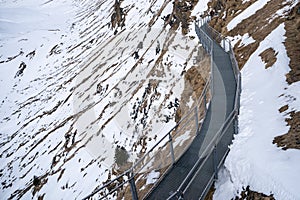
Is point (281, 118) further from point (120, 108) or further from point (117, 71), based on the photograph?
point (117, 71)

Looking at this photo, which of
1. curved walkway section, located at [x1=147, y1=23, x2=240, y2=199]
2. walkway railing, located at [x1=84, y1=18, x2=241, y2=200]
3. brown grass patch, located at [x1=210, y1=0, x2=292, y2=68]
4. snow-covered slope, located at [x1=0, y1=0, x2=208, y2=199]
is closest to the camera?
walkway railing, located at [x1=84, y1=18, x2=241, y2=200]

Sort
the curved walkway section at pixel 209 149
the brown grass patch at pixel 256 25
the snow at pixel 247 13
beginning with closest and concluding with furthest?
the curved walkway section at pixel 209 149, the brown grass patch at pixel 256 25, the snow at pixel 247 13

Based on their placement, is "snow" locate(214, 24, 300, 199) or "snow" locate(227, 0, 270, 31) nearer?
"snow" locate(214, 24, 300, 199)

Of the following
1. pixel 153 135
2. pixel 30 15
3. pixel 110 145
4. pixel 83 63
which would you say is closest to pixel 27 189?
pixel 110 145

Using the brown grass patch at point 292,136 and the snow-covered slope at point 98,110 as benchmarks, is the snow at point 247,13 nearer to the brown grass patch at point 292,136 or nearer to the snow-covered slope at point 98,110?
the snow-covered slope at point 98,110

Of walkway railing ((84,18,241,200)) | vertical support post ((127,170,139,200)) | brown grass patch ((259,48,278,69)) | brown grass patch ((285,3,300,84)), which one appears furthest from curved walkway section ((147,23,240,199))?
brown grass patch ((285,3,300,84))

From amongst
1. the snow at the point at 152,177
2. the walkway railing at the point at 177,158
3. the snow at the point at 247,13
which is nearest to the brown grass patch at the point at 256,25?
the snow at the point at 247,13

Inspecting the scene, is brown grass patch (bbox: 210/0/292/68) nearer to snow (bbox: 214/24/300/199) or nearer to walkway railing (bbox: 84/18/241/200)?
snow (bbox: 214/24/300/199)
